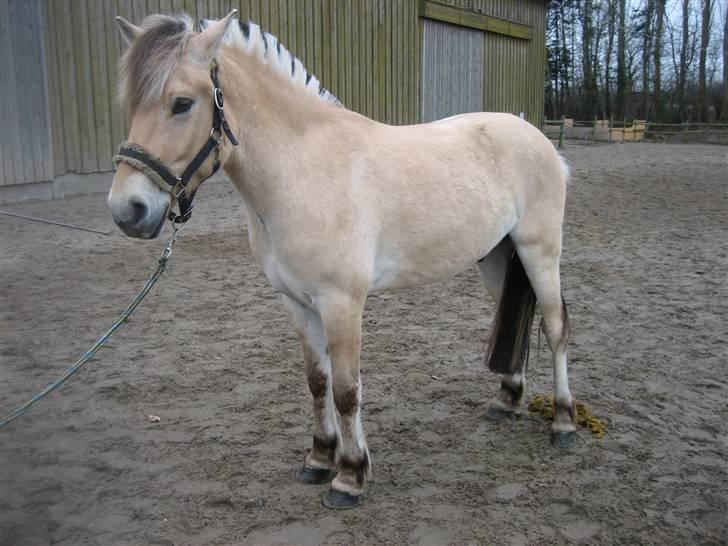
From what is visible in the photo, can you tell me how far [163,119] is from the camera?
7.25 feet

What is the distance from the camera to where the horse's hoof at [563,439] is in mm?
3203

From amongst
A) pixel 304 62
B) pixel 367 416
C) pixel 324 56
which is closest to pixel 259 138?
pixel 367 416

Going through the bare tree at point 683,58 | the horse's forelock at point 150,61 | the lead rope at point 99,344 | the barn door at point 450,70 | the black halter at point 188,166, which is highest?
the bare tree at point 683,58

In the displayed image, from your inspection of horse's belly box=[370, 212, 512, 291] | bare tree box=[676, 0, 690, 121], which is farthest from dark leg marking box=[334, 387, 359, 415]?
bare tree box=[676, 0, 690, 121]

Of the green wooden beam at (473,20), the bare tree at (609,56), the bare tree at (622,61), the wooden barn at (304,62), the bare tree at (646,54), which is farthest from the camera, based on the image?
the bare tree at (609,56)

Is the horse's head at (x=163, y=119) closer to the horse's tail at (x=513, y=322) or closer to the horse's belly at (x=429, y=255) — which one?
the horse's belly at (x=429, y=255)

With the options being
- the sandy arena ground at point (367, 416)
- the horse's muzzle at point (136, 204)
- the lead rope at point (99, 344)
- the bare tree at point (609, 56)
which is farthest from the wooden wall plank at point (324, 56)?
the bare tree at point (609, 56)

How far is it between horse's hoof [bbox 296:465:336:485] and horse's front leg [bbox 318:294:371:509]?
0.48 ft

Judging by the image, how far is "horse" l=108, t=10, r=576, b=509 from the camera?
87.3 inches

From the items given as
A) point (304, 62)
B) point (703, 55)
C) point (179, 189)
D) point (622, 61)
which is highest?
point (622, 61)

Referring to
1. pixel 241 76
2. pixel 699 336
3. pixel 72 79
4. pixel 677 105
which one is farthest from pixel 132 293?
pixel 677 105

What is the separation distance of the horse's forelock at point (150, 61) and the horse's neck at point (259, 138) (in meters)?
0.26

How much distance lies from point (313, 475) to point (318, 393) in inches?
14.6

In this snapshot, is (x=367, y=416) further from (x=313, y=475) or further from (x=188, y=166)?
(x=188, y=166)
